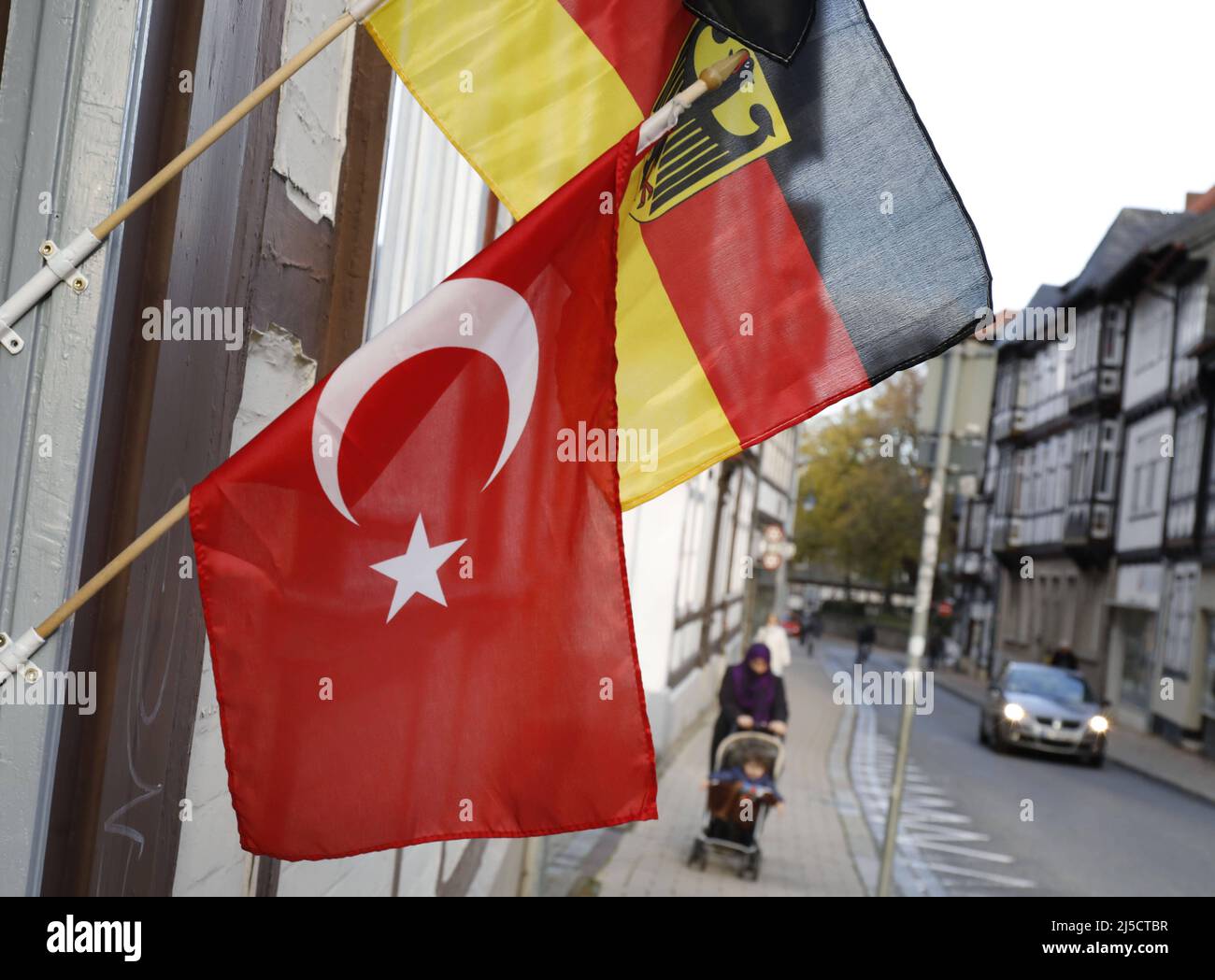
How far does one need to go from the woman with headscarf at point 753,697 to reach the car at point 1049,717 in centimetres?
1194

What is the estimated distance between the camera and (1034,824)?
15.1 meters

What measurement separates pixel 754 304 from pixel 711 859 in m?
8.88

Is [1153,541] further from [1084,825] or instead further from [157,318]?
[157,318]

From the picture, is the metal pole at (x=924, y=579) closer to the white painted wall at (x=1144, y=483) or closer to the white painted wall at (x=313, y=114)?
the white painted wall at (x=313, y=114)

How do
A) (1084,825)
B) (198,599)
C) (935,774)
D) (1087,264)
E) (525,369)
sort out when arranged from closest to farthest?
(525,369), (198,599), (1084,825), (935,774), (1087,264)

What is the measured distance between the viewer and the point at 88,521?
95.1 inches

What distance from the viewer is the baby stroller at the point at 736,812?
10.5 m

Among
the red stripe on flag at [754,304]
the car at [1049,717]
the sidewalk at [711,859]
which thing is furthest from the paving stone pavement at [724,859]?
the red stripe on flag at [754,304]

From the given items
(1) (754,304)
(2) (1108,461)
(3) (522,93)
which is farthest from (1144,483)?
(3) (522,93)

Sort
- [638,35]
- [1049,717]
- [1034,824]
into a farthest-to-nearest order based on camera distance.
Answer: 1. [1049,717]
2. [1034,824]
3. [638,35]

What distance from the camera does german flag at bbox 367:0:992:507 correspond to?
298cm

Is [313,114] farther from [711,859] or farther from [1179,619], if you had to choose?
[1179,619]

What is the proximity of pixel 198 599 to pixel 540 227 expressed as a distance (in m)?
1.07

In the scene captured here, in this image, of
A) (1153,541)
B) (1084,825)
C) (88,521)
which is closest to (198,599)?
(88,521)
